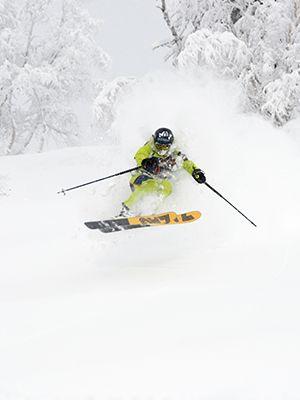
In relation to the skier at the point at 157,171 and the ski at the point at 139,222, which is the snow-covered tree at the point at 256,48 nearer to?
the skier at the point at 157,171

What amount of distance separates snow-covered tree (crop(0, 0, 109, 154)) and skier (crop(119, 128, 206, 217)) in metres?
17.0

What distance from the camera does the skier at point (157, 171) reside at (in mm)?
8516

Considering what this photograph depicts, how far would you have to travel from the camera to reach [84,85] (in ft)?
89.8

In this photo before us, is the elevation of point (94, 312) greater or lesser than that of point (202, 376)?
lesser

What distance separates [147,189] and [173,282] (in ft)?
6.18

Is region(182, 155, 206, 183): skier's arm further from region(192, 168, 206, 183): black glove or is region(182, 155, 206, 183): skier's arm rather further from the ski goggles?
the ski goggles

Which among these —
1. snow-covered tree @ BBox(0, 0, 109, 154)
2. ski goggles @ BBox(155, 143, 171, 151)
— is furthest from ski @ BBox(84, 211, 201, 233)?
snow-covered tree @ BBox(0, 0, 109, 154)

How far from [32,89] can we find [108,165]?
7.66m

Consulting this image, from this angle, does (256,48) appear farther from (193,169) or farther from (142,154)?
(142,154)

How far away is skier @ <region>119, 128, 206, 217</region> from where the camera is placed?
8.52 m

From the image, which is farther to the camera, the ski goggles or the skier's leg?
the skier's leg

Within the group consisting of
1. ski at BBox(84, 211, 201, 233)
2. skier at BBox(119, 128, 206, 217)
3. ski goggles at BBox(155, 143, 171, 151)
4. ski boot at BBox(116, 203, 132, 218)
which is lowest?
ski boot at BBox(116, 203, 132, 218)

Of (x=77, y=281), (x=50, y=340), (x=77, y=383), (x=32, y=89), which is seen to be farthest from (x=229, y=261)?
(x=32, y=89)

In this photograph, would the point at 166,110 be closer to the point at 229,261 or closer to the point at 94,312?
the point at 229,261
